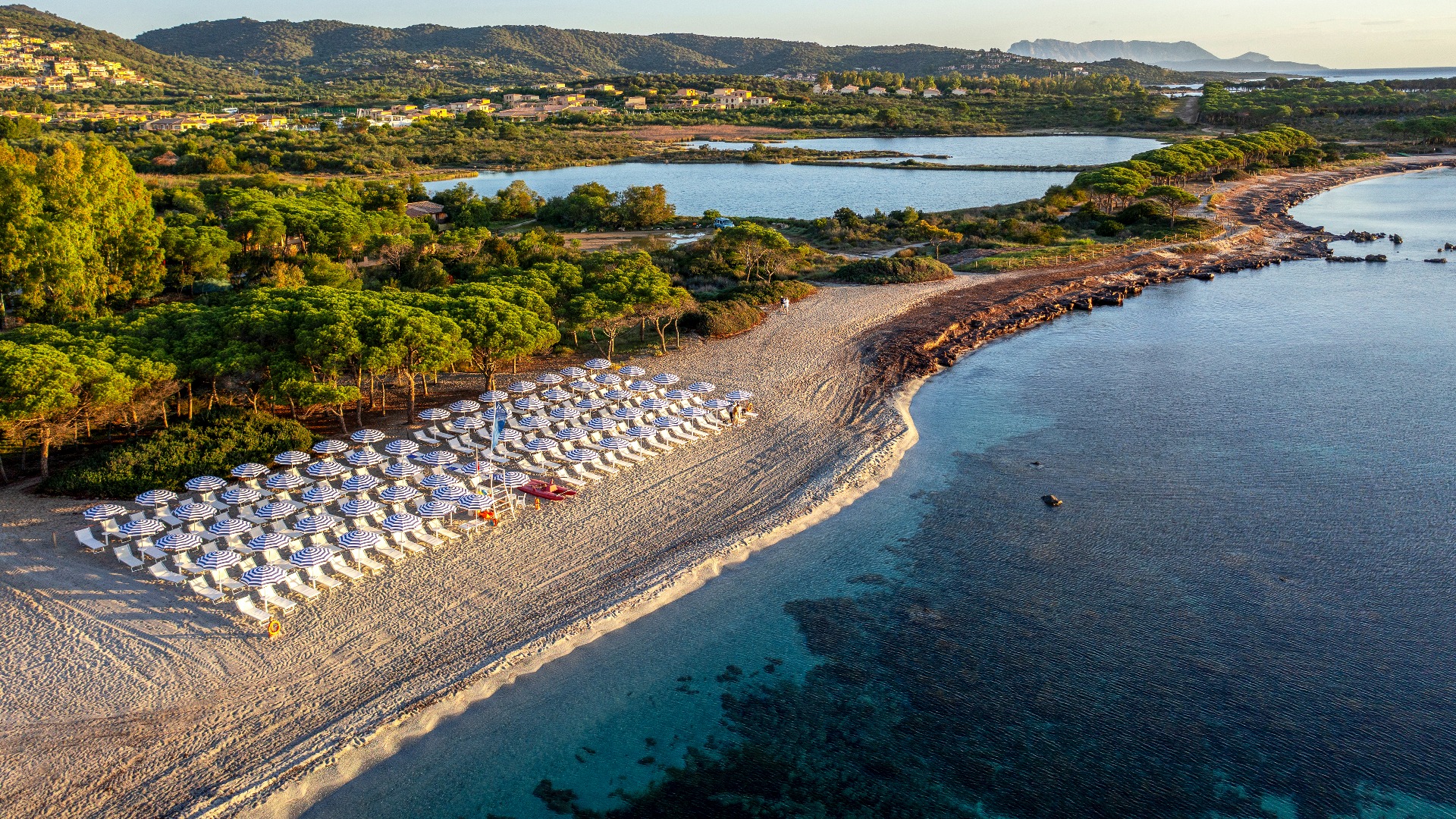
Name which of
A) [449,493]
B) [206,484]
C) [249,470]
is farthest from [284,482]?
[449,493]

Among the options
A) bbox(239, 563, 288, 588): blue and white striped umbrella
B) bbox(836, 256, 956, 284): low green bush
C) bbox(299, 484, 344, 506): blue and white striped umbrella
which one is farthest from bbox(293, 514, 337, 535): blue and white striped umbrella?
bbox(836, 256, 956, 284): low green bush

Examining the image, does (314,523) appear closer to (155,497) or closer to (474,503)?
(474,503)

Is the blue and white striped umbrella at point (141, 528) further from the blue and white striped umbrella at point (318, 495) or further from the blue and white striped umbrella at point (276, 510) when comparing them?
the blue and white striped umbrella at point (318, 495)

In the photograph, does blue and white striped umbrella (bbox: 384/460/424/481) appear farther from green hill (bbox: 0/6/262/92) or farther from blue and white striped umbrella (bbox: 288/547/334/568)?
green hill (bbox: 0/6/262/92)

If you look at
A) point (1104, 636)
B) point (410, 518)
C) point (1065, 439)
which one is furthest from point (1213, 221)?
point (410, 518)

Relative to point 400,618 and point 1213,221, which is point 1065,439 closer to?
point 400,618
